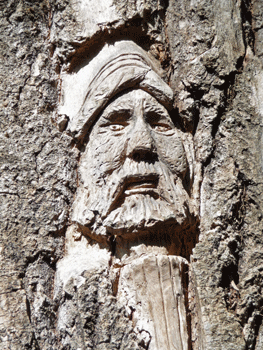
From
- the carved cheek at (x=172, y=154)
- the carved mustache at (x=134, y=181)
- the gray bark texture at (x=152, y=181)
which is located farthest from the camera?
the carved cheek at (x=172, y=154)

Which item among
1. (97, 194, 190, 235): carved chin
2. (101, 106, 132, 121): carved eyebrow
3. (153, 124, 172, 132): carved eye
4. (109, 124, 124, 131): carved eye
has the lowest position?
(97, 194, 190, 235): carved chin

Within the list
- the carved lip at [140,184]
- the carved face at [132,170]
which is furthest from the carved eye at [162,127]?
the carved lip at [140,184]

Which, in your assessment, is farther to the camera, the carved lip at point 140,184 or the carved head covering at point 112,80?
the carved head covering at point 112,80

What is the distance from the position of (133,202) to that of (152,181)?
121 millimetres

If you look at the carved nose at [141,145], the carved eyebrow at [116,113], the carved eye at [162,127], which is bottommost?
the carved nose at [141,145]

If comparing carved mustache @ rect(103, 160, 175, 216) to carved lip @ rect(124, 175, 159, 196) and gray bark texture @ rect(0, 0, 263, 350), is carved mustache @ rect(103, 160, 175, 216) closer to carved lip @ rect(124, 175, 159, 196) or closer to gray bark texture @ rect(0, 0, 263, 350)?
carved lip @ rect(124, 175, 159, 196)

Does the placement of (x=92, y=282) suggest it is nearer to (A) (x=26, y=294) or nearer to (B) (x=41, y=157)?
(A) (x=26, y=294)

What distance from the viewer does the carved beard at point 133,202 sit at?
2307 mm

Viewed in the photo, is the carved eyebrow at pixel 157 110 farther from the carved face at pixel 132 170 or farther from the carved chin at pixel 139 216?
the carved chin at pixel 139 216

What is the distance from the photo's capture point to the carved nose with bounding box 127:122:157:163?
2375 mm

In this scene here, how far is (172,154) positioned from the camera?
97.1 inches

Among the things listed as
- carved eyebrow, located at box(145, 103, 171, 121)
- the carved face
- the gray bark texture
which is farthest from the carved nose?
the gray bark texture

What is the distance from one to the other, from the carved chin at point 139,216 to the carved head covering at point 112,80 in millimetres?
375

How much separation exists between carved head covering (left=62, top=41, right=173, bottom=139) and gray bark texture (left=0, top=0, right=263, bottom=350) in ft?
0.18
